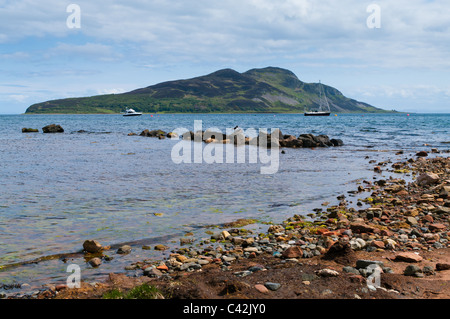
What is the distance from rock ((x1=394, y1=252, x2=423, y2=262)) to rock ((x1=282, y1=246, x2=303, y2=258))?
7.41 feet

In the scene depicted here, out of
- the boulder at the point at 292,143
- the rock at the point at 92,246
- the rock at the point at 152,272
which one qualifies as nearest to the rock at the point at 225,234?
the rock at the point at 152,272

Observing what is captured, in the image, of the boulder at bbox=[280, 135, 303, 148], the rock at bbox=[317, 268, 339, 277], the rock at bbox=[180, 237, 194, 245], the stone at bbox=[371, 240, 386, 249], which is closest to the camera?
the rock at bbox=[317, 268, 339, 277]

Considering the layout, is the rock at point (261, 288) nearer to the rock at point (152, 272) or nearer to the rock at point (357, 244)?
the rock at point (152, 272)

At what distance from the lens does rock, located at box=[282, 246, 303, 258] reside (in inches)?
363

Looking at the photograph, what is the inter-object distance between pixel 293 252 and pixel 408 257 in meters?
2.66

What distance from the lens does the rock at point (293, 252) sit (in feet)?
30.2

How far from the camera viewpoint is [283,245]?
1016 cm

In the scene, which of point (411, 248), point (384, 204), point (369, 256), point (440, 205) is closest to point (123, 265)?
point (369, 256)

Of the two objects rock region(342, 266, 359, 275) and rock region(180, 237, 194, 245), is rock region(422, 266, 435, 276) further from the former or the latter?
rock region(180, 237, 194, 245)

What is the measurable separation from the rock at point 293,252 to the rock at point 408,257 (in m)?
2.26
